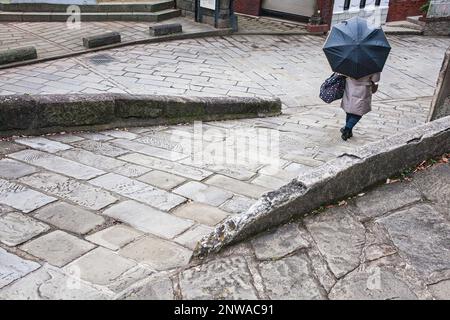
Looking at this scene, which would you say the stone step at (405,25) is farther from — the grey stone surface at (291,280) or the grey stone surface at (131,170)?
the grey stone surface at (291,280)

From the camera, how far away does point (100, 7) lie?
38.6 feet

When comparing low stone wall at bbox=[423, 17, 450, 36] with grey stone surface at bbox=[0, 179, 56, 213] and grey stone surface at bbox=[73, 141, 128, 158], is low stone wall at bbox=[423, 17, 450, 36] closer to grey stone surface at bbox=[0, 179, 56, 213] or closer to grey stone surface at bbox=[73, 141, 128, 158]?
grey stone surface at bbox=[73, 141, 128, 158]

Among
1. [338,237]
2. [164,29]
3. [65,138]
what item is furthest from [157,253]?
[164,29]

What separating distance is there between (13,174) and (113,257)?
1694 millimetres

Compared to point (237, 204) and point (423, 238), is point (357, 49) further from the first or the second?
point (423, 238)

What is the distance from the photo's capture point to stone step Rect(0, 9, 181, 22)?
36.2 feet

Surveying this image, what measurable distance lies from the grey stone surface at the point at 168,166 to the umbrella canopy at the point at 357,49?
2.41 metres

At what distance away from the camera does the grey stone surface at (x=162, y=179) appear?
3.89 meters

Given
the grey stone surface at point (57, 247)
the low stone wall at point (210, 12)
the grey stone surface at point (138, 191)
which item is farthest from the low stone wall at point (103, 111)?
the low stone wall at point (210, 12)

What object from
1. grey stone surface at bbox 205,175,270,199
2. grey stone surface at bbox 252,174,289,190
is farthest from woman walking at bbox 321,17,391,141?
grey stone surface at bbox 205,175,270,199

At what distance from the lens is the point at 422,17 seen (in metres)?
15.2

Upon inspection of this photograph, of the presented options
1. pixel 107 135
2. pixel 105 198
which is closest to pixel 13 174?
pixel 105 198

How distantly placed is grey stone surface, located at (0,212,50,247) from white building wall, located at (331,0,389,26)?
41.5ft
